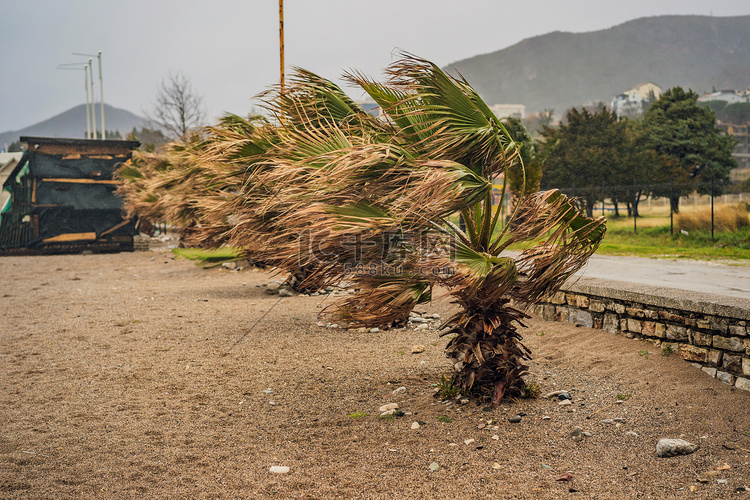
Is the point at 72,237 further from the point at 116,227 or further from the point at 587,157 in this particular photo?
the point at 587,157

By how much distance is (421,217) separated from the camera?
12.5 ft

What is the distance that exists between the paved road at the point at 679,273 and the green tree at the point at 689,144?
18.0 metres

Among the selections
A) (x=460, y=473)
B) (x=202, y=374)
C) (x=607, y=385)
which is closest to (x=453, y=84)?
(x=460, y=473)

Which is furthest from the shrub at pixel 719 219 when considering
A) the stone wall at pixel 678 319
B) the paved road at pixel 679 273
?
the stone wall at pixel 678 319

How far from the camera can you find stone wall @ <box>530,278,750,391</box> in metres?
4.68

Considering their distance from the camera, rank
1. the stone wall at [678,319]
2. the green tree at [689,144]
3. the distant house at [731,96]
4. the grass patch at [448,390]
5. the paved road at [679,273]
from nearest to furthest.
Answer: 1. the stone wall at [678,319]
2. the grass patch at [448,390]
3. the paved road at [679,273]
4. the green tree at [689,144]
5. the distant house at [731,96]

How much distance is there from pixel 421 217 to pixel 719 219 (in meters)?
16.1

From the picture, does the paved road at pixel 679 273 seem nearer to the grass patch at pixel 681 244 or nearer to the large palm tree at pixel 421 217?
the grass patch at pixel 681 244

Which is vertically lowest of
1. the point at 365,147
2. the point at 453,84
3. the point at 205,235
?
the point at 205,235

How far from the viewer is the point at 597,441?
404cm

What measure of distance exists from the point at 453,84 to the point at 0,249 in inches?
925

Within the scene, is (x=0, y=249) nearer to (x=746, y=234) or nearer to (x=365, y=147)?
(x=365, y=147)

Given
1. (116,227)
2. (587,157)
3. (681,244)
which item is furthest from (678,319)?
(587,157)

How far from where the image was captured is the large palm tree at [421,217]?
12.9 ft
